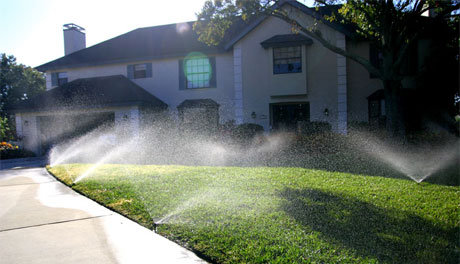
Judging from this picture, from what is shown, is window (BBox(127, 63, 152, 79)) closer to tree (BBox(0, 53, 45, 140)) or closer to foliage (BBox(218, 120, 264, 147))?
foliage (BBox(218, 120, 264, 147))

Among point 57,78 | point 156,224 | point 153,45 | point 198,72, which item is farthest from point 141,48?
point 156,224

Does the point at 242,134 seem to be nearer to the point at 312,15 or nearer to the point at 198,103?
the point at 198,103

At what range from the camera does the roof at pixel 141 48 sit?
1739 cm

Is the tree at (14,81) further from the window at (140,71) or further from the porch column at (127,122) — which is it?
the porch column at (127,122)

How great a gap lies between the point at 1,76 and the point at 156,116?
35.7 metres

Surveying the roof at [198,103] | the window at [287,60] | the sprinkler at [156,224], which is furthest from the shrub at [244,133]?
the sprinkler at [156,224]

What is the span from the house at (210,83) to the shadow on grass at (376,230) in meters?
10.6

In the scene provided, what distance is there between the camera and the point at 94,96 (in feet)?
55.0

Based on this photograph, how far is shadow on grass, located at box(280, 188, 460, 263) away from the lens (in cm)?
326

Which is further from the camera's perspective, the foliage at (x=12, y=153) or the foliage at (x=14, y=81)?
the foliage at (x=14, y=81)

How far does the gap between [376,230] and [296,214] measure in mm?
1019

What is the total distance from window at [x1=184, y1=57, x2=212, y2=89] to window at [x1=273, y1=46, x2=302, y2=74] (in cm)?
351

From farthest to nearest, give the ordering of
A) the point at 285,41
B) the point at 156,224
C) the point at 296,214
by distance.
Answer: the point at 285,41, the point at 296,214, the point at 156,224

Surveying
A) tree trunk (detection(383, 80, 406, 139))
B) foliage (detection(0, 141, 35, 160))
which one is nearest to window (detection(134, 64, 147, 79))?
foliage (detection(0, 141, 35, 160))
